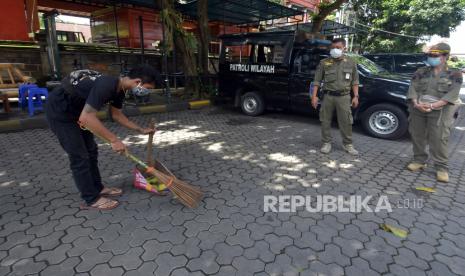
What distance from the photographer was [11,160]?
4.31 metres

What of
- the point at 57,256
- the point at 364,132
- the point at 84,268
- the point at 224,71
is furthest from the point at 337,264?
the point at 224,71

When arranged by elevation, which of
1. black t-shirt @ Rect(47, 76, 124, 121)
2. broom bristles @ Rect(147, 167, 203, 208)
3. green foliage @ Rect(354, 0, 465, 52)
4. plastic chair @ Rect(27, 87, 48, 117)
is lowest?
broom bristles @ Rect(147, 167, 203, 208)

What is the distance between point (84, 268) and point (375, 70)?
6230 millimetres

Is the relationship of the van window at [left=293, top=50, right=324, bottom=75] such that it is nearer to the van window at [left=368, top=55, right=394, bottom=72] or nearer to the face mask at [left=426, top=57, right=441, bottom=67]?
the face mask at [left=426, top=57, right=441, bottom=67]

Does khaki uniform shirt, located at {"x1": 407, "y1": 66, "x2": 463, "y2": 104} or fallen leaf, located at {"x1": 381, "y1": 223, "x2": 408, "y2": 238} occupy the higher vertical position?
khaki uniform shirt, located at {"x1": 407, "y1": 66, "x2": 463, "y2": 104}

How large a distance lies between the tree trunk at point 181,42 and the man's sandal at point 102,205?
21.1 ft

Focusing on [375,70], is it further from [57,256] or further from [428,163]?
[57,256]

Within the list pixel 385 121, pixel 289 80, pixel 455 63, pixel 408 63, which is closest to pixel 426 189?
pixel 385 121

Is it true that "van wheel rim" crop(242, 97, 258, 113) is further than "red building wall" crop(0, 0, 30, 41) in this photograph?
No

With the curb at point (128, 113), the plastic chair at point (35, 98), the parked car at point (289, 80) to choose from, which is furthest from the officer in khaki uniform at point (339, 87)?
the plastic chair at point (35, 98)

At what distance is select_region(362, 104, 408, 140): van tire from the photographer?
219 inches

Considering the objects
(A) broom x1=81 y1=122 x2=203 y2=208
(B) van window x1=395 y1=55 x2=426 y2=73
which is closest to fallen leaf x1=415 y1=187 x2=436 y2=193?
(A) broom x1=81 y1=122 x2=203 y2=208

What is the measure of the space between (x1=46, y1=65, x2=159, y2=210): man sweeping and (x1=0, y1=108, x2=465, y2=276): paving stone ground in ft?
1.27

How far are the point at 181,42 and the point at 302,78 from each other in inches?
172
